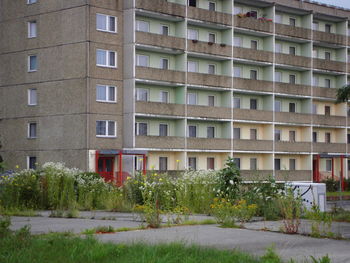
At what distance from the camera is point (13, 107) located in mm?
57781

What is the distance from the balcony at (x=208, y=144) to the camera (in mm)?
58612

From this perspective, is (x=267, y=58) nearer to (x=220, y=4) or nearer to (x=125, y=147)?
(x=220, y=4)

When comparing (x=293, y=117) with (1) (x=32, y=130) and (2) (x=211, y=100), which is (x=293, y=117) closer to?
(2) (x=211, y=100)

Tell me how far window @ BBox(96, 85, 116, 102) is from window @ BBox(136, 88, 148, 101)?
255cm

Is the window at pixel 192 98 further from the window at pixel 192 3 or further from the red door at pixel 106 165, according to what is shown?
the red door at pixel 106 165

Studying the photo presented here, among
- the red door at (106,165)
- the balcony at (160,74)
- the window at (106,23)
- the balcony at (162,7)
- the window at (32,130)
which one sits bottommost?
the red door at (106,165)

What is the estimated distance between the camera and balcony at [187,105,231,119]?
58.8 m

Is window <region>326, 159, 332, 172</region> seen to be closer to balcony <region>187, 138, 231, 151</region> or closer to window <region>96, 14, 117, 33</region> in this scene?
balcony <region>187, 138, 231, 151</region>

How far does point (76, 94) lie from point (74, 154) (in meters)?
4.51

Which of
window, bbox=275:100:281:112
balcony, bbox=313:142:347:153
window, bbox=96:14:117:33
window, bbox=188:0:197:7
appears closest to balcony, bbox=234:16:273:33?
window, bbox=188:0:197:7

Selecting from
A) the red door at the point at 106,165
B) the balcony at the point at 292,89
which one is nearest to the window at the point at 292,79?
the balcony at the point at 292,89

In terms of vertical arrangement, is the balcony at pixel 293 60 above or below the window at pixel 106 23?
below

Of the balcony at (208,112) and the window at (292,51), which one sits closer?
the balcony at (208,112)

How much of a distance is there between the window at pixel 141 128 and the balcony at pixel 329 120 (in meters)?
20.4
